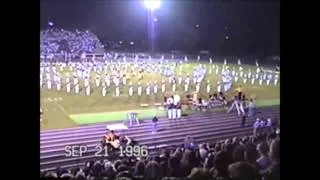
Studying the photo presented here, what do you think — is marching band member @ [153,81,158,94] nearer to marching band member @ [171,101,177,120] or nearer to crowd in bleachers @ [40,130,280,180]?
marching band member @ [171,101,177,120]

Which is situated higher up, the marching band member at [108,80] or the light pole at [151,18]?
Answer: the light pole at [151,18]

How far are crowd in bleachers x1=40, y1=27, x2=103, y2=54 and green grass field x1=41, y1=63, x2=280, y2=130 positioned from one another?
0.13 meters

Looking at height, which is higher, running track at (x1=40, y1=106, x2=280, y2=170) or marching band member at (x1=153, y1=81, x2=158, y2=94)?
marching band member at (x1=153, y1=81, x2=158, y2=94)

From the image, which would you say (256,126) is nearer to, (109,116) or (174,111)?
(174,111)

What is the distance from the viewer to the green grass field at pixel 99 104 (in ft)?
7.79

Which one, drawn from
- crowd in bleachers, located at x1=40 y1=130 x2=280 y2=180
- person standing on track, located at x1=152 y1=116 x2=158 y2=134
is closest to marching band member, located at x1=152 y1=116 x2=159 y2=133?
person standing on track, located at x1=152 y1=116 x2=158 y2=134

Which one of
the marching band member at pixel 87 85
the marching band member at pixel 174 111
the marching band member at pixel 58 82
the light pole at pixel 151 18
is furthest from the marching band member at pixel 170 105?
the marching band member at pixel 58 82

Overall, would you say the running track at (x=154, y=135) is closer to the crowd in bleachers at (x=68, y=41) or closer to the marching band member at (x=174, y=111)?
the marching band member at (x=174, y=111)

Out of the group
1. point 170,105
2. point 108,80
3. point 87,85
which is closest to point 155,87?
point 170,105

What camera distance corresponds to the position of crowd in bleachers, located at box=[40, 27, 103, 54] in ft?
7.77

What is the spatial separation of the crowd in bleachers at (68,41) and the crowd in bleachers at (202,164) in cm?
58
